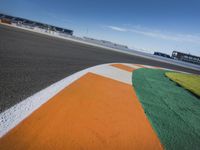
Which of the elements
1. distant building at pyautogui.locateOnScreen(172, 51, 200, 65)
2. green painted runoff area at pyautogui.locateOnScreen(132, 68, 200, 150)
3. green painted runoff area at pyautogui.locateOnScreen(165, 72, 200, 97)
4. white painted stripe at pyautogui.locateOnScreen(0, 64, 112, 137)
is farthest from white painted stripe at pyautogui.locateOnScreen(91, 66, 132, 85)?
distant building at pyautogui.locateOnScreen(172, 51, 200, 65)

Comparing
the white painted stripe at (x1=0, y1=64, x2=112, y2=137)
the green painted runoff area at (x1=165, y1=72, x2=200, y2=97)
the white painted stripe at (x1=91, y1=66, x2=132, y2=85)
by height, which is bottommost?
the green painted runoff area at (x1=165, y1=72, x2=200, y2=97)

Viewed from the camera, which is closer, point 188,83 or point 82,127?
point 82,127

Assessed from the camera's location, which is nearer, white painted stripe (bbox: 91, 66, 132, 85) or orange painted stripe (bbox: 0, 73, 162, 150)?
orange painted stripe (bbox: 0, 73, 162, 150)

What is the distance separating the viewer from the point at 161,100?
172 inches

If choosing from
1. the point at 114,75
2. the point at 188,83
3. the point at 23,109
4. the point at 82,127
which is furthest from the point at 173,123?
the point at 188,83

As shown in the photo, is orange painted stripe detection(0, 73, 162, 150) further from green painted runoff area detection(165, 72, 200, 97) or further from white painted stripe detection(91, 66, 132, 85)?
green painted runoff area detection(165, 72, 200, 97)

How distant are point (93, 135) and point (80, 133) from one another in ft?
0.56

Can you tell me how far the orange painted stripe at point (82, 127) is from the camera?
5.86ft

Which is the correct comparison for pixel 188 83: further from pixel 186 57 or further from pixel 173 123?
pixel 186 57

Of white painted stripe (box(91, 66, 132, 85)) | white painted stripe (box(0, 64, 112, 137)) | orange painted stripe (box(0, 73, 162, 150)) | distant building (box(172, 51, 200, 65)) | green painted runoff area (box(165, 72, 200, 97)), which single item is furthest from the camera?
distant building (box(172, 51, 200, 65))

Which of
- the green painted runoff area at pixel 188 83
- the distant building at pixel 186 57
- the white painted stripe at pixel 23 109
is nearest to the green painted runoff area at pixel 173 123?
the white painted stripe at pixel 23 109

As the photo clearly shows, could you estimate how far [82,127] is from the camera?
2.25m

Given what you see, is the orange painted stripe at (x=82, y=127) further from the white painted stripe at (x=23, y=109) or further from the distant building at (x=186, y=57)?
the distant building at (x=186, y=57)

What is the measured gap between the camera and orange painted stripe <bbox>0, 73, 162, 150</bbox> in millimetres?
1785
